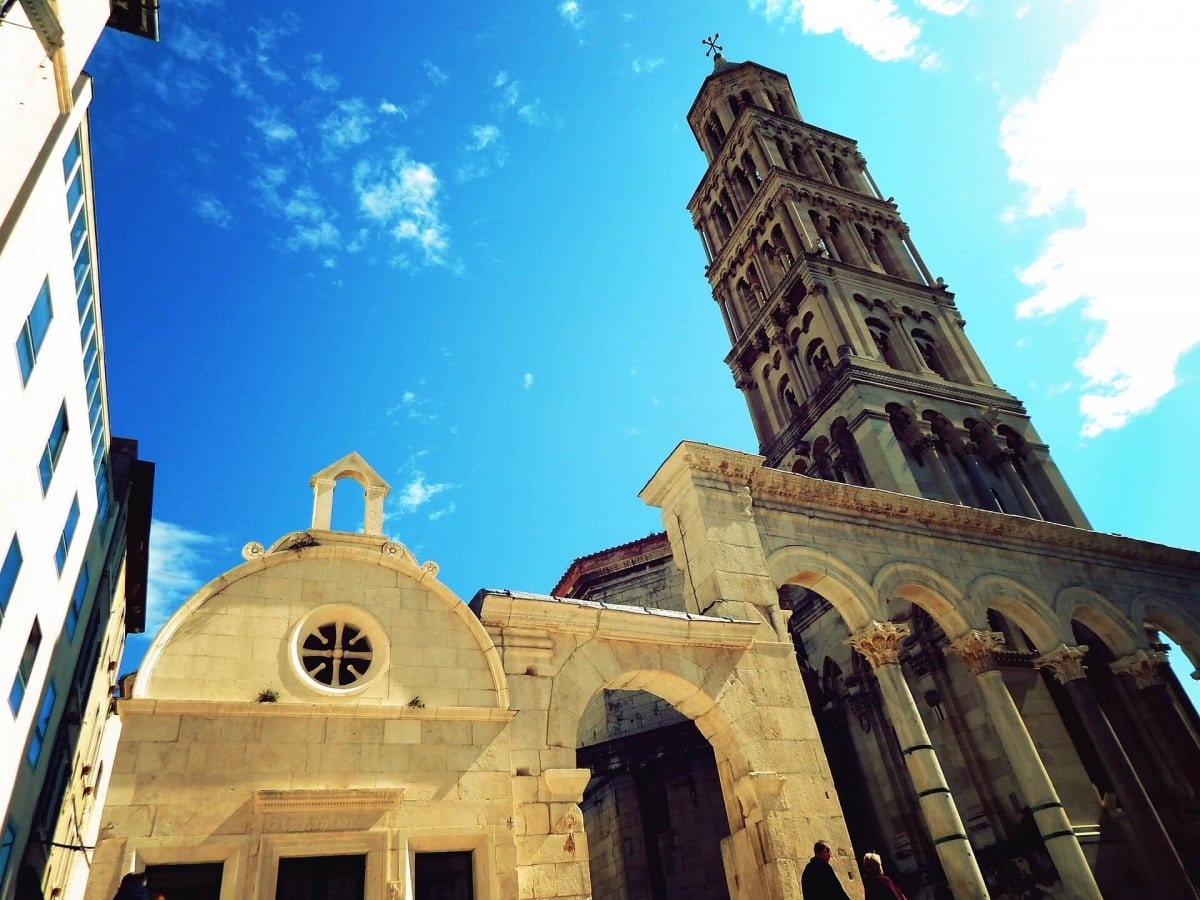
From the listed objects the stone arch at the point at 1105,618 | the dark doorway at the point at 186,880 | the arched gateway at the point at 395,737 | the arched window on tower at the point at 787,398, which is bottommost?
the dark doorway at the point at 186,880

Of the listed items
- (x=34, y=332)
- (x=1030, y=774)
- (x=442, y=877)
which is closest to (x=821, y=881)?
(x=442, y=877)

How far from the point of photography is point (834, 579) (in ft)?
51.2

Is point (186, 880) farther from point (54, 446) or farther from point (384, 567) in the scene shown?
point (54, 446)

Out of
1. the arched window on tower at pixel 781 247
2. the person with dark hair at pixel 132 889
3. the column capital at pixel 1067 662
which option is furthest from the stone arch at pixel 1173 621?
the person with dark hair at pixel 132 889

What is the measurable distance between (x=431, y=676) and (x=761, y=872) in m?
5.70

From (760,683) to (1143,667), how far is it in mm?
12232

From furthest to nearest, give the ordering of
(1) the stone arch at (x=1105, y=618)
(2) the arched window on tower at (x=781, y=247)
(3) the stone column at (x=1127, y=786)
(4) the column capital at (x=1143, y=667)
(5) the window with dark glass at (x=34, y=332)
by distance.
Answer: (2) the arched window on tower at (x=781, y=247), (1) the stone arch at (x=1105, y=618), (4) the column capital at (x=1143, y=667), (3) the stone column at (x=1127, y=786), (5) the window with dark glass at (x=34, y=332)

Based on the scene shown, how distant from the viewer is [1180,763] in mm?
18078

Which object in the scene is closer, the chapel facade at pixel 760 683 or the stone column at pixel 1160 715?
the chapel facade at pixel 760 683

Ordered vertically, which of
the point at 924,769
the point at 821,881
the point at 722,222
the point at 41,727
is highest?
the point at 722,222

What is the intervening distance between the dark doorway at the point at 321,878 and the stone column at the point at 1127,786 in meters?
15.8

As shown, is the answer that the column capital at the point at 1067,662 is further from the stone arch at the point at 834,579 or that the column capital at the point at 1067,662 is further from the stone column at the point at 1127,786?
the stone arch at the point at 834,579

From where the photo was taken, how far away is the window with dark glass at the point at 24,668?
9.30 m

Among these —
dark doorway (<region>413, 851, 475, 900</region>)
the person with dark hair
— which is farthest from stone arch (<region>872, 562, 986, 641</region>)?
the person with dark hair
